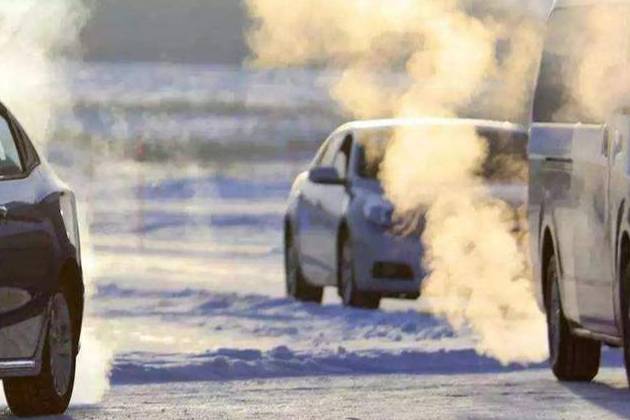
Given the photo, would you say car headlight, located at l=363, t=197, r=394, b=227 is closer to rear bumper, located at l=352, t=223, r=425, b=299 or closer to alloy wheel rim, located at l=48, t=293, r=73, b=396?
rear bumper, located at l=352, t=223, r=425, b=299

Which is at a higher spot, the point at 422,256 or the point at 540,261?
the point at 540,261

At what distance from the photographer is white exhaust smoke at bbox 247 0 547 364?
24.4m

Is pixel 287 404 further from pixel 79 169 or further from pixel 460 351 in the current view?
pixel 79 169

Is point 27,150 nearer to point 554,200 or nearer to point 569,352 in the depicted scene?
point 554,200

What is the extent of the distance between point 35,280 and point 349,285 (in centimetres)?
1029

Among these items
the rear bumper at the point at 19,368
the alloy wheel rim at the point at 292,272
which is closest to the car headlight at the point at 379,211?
the alloy wheel rim at the point at 292,272

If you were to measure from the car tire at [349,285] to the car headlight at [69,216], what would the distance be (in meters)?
8.96

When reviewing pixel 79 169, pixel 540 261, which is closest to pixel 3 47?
pixel 540 261

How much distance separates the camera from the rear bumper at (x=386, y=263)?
24500 mm

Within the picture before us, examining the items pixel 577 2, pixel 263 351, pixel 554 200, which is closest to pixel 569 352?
pixel 554 200

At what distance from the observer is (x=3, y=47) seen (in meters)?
23.5

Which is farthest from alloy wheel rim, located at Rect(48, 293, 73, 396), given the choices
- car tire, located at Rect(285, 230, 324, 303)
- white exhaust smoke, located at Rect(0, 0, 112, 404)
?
car tire, located at Rect(285, 230, 324, 303)

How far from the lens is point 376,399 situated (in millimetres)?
16797

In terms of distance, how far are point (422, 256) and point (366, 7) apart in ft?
8.06
